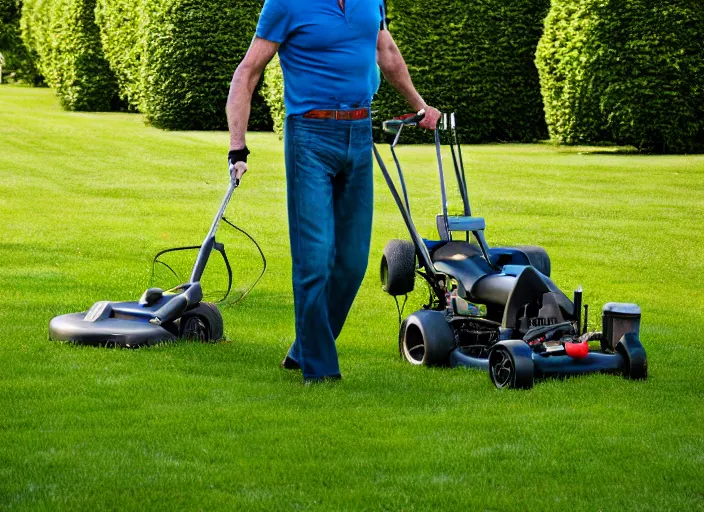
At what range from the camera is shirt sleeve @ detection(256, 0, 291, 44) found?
602 cm

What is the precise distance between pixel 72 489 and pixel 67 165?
16007mm

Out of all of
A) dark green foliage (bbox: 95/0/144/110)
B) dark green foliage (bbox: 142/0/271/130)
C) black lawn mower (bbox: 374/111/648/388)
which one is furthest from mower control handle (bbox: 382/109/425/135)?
dark green foliage (bbox: 95/0/144/110)

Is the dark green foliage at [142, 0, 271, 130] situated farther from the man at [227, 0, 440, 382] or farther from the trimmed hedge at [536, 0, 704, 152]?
the man at [227, 0, 440, 382]

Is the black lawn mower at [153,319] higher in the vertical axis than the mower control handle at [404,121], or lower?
lower

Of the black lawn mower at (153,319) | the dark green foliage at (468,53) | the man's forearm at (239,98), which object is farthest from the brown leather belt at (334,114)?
the dark green foliage at (468,53)

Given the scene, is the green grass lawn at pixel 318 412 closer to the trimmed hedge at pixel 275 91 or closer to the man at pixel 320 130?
the man at pixel 320 130

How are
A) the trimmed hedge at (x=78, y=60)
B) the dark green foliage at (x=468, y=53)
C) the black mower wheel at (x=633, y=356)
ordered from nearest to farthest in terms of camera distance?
the black mower wheel at (x=633, y=356)
the dark green foliage at (x=468, y=53)
the trimmed hedge at (x=78, y=60)

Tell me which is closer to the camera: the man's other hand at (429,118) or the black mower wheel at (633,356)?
the black mower wheel at (633,356)

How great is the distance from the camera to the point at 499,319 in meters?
6.90

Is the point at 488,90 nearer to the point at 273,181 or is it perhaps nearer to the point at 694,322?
the point at 273,181

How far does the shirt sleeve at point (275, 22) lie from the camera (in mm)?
6016

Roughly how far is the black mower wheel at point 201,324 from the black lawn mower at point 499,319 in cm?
99

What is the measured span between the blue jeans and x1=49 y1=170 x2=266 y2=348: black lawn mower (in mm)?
884

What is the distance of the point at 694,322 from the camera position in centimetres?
862
